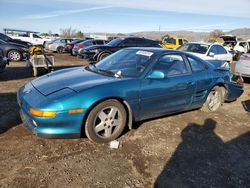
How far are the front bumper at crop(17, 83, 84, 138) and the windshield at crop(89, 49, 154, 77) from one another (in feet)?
3.75

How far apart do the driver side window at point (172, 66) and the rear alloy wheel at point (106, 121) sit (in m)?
1.09

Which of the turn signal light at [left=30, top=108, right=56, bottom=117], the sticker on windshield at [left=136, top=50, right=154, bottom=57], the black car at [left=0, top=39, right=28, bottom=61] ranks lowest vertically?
the turn signal light at [left=30, top=108, right=56, bottom=117]

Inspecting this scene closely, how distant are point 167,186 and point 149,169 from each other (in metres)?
0.37

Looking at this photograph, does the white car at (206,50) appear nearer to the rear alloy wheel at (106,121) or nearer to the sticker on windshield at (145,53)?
the sticker on windshield at (145,53)

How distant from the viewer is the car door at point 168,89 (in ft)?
12.8

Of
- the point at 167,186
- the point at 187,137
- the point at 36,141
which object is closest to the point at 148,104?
the point at 187,137

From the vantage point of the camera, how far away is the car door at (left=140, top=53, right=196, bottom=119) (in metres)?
3.90

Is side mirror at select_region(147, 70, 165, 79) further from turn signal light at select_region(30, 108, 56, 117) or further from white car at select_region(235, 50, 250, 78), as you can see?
white car at select_region(235, 50, 250, 78)

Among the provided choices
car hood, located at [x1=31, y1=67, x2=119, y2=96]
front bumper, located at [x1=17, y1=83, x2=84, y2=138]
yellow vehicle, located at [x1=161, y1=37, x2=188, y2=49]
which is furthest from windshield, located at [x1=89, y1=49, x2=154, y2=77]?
yellow vehicle, located at [x1=161, y1=37, x2=188, y2=49]

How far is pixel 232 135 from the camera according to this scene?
427cm

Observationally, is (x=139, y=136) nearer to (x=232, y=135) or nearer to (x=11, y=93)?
(x=232, y=135)

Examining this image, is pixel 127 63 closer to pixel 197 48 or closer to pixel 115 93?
pixel 115 93

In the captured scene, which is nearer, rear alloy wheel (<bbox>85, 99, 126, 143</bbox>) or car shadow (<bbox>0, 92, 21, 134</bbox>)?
rear alloy wheel (<bbox>85, 99, 126, 143</bbox>)

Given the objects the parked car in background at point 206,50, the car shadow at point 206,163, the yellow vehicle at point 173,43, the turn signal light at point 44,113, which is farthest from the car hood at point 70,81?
the yellow vehicle at point 173,43
